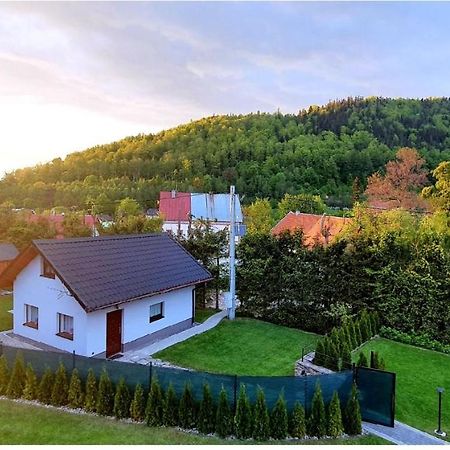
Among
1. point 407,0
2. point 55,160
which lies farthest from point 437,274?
point 55,160

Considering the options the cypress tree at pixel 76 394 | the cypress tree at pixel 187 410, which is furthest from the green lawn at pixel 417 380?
the cypress tree at pixel 76 394

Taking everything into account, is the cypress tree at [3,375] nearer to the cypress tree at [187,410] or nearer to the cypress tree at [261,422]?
the cypress tree at [187,410]

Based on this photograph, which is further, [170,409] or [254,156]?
[254,156]

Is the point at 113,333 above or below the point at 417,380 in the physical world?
above

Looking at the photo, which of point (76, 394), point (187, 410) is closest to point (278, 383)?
point (187, 410)

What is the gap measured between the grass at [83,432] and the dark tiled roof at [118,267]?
3.31 m

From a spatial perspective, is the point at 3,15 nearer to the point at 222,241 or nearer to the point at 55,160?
the point at 222,241

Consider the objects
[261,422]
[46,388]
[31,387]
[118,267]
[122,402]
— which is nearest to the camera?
[261,422]

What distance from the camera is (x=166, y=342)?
14.2 m

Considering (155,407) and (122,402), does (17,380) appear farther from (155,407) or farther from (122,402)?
(155,407)

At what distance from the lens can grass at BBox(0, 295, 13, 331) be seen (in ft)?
50.8

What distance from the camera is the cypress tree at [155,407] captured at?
839 centimetres

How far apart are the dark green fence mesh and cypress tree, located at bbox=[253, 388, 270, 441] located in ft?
0.60

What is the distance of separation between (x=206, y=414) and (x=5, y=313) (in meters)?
12.8
